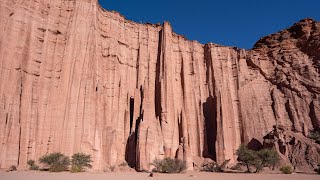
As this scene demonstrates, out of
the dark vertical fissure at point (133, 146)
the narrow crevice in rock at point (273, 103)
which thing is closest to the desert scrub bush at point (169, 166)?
the dark vertical fissure at point (133, 146)

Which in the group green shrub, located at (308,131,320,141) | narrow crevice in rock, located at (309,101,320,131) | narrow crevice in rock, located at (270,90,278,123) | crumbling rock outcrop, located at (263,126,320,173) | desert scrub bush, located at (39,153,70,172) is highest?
narrow crevice in rock, located at (270,90,278,123)

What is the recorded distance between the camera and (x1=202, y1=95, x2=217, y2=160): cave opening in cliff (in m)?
43.6

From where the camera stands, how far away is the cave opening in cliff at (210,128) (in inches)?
1718

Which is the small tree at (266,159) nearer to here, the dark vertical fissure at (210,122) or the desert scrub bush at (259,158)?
the desert scrub bush at (259,158)

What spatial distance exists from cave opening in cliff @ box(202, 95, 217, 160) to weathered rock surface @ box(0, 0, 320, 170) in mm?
141

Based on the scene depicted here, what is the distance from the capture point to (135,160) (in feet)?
121

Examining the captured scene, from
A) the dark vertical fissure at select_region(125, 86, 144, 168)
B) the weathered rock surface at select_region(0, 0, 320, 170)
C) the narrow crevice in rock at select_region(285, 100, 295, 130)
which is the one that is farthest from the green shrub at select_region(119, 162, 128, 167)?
the narrow crevice in rock at select_region(285, 100, 295, 130)

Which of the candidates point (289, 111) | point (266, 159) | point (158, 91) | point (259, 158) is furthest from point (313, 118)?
point (158, 91)

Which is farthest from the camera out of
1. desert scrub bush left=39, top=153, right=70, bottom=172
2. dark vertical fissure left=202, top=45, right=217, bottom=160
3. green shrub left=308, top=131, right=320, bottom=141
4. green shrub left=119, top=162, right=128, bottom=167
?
dark vertical fissure left=202, top=45, right=217, bottom=160

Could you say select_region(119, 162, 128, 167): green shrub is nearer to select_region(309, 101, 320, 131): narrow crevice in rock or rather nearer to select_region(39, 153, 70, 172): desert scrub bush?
select_region(39, 153, 70, 172): desert scrub bush

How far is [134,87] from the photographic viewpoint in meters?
43.0

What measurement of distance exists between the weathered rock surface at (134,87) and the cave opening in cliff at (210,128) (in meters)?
0.14

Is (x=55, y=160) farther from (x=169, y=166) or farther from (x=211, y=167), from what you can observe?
(x=211, y=167)

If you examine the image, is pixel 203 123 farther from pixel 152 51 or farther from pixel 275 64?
pixel 275 64
